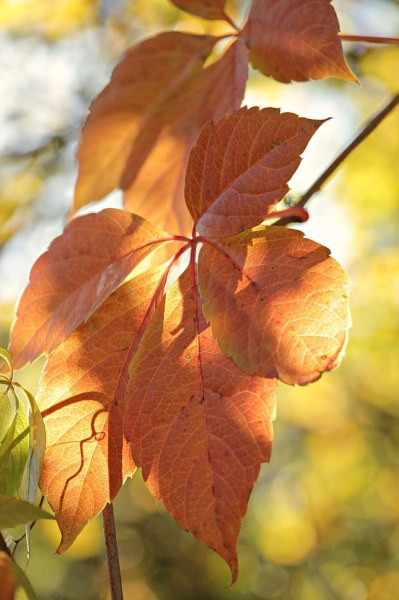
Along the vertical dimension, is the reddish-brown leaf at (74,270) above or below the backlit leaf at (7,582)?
above

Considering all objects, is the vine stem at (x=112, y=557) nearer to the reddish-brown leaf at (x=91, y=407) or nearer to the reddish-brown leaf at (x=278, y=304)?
the reddish-brown leaf at (x=91, y=407)

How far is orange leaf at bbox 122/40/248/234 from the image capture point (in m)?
0.79

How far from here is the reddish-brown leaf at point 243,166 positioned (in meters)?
0.50

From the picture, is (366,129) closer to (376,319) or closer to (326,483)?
(376,319)

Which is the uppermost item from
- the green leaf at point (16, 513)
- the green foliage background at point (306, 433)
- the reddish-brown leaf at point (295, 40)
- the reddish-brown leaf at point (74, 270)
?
the reddish-brown leaf at point (295, 40)

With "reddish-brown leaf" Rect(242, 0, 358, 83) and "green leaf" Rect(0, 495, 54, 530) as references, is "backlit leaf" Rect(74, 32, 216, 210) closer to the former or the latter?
"reddish-brown leaf" Rect(242, 0, 358, 83)

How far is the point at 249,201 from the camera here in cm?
51

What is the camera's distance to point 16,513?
16.1 inches

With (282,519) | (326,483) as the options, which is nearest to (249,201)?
(326,483)

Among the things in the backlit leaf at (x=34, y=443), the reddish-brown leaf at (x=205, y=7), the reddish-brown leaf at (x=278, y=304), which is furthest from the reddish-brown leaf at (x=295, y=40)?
the backlit leaf at (x=34, y=443)

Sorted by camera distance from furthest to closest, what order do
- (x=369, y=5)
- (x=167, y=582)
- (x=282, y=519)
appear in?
(x=167, y=582), (x=282, y=519), (x=369, y=5)

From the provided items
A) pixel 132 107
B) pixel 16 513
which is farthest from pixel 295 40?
pixel 16 513

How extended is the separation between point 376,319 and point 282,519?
129 centimetres

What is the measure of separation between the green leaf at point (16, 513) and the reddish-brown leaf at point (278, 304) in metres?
0.16
